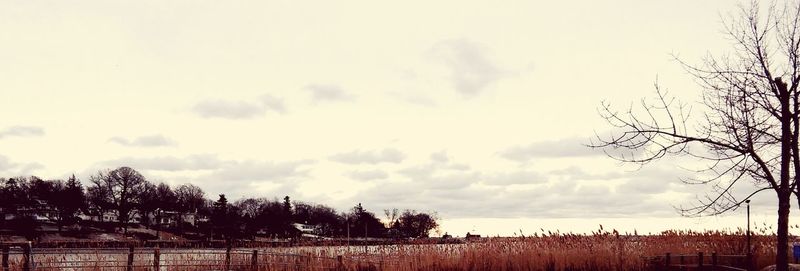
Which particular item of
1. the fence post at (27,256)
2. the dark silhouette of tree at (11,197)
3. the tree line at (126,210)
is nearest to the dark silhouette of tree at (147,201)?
the tree line at (126,210)

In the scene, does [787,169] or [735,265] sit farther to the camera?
[735,265]

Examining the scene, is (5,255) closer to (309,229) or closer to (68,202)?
(68,202)

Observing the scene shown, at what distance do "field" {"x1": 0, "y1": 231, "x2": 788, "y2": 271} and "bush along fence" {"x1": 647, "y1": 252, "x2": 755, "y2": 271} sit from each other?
40 millimetres

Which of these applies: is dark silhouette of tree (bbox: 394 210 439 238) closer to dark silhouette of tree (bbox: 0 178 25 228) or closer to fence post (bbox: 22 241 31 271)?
dark silhouette of tree (bbox: 0 178 25 228)

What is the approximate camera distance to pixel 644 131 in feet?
40.1

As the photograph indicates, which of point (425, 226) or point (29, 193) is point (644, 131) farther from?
point (425, 226)

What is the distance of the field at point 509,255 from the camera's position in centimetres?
1908

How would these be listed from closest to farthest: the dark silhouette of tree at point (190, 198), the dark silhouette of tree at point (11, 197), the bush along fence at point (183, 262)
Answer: the bush along fence at point (183, 262) → the dark silhouette of tree at point (11, 197) → the dark silhouette of tree at point (190, 198)

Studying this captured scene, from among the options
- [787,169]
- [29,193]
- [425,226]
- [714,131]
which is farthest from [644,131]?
[425,226]

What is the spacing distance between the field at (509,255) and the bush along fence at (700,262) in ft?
0.13

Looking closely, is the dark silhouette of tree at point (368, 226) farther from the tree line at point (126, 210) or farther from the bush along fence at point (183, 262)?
the bush along fence at point (183, 262)

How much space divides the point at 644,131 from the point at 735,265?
10.2 metres

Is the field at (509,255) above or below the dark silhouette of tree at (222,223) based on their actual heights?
above

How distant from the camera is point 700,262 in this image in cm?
1884
